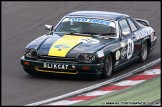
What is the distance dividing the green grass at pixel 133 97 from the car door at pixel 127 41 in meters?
1.45

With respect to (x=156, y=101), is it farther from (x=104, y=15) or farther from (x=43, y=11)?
(x=43, y=11)

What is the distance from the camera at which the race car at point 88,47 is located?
37.8ft

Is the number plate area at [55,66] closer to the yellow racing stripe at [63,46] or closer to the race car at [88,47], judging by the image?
the race car at [88,47]

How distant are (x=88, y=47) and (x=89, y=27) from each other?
1109 millimetres

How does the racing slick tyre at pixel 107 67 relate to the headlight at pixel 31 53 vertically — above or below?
below

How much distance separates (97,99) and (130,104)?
0.80 meters

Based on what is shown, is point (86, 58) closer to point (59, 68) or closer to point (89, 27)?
point (59, 68)

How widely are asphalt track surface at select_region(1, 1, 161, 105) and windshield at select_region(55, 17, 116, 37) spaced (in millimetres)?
940

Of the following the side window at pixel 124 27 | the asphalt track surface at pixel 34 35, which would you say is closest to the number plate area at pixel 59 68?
the asphalt track surface at pixel 34 35

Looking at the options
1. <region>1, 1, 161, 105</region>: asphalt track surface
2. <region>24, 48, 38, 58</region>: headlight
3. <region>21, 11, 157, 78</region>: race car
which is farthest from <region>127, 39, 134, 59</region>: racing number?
<region>24, 48, 38, 58</region>: headlight

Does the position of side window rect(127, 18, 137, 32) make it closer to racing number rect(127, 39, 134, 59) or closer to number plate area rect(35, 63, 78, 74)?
racing number rect(127, 39, 134, 59)

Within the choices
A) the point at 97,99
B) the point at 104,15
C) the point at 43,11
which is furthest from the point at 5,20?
the point at 97,99

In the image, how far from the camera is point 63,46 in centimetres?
1170

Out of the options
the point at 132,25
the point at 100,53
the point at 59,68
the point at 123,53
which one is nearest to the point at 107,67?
the point at 100,53
